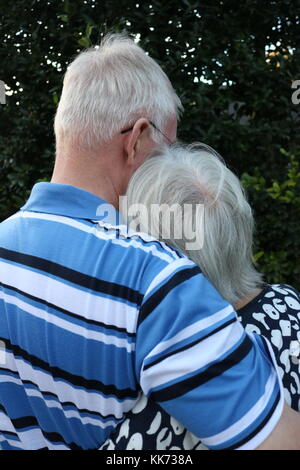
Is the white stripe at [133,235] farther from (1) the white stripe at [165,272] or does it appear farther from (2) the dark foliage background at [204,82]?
(2) the dark foliage background at [204,82]

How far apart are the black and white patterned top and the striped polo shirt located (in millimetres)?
39

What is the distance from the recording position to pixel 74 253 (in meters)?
1.20

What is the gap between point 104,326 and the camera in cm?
114

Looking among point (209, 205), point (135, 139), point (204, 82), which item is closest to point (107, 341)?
point (209, 205)

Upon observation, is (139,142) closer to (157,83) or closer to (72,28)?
(157,83)

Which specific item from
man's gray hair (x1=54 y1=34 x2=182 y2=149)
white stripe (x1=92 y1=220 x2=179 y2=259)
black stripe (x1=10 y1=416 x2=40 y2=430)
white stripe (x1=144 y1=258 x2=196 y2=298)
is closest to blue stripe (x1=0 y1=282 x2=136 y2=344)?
white stripe (x1=144 y1=258 x2=196 y2=298)

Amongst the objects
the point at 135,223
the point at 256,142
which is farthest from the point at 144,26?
the point at 135,223

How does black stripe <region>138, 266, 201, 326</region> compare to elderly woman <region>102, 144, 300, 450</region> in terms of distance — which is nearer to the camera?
black stripe <region>138, 266, 201, 326</region>

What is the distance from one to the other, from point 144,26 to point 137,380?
2440mm

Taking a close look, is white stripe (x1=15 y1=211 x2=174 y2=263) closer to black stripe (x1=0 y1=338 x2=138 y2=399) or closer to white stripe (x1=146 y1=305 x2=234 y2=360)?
white stripe (x1=146 y1=305 x2=234 y2=360)

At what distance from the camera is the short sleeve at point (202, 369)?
1.06m

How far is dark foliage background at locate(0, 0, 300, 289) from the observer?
9.91 feet

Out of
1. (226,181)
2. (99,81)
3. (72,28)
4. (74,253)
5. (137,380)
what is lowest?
(137,380)

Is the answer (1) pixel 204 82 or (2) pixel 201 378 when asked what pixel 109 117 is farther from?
(1) pixel 204 82
